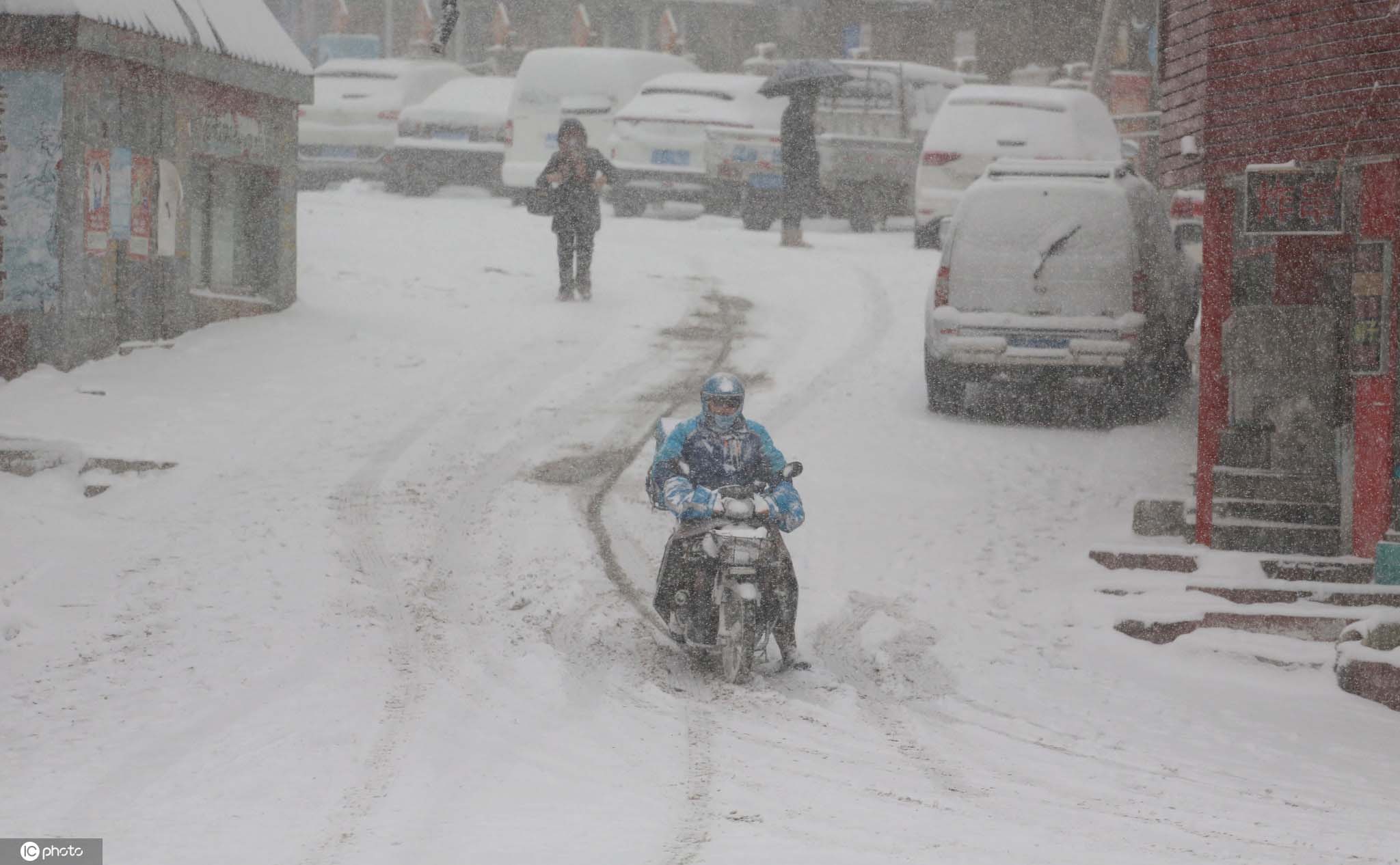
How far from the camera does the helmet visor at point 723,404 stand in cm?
934

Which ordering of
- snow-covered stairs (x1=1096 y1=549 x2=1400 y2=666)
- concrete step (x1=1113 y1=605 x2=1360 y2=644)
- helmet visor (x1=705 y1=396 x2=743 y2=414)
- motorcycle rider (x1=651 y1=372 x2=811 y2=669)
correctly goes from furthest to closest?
concrete step (x1=1113 y1=605 x2=1360 y2=644)
snow-covered stairs (x1=1096 y1=549 x2=1400 y2=666)
helmet visor (x1=705 y1=396 x2=743 y2=414)
motorcycle rider (x1=651 y1=372 x2=811 y2=669)

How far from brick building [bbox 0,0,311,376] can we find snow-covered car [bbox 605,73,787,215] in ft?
20.7

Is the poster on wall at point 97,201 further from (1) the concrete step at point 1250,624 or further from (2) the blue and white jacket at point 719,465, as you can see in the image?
(1) the concrete step at point 1250,624

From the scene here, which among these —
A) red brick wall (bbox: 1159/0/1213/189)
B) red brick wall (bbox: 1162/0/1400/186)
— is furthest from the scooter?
red brick wall (bbox: 1159/0/1213/189)

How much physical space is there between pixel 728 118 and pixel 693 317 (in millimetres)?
5990

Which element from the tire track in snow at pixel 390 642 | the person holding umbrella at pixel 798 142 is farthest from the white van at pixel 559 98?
the tire track in snow at pixel 390 642

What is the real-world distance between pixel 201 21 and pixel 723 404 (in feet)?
25.5

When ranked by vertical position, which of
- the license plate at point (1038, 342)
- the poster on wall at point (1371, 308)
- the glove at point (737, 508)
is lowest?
the glove at point (737, 508)

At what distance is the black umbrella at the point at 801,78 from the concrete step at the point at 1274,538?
37.5ft

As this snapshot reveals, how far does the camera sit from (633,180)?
2334 cm

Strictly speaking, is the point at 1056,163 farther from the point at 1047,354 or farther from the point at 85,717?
the point at 85,717

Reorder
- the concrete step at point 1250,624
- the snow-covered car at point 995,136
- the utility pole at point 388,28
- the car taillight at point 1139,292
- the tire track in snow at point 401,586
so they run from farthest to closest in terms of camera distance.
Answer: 1. the utility pole at point 388,28
2. the snow-covered car at point 995,136
3. the car taillight at point 1139,292
4. the concrete step at point 1250,624
5. the tire track in snow at point 401,586

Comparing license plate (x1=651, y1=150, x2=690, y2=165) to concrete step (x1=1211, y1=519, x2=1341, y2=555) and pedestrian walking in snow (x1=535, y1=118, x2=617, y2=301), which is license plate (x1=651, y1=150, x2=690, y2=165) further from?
concrete step (x1=1211, y1=519, x2=1341, y2=555)

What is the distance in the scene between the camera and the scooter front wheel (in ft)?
29.0
